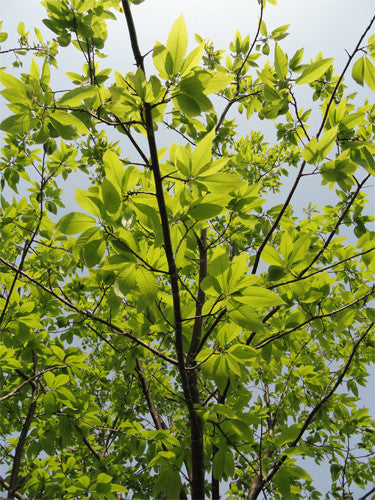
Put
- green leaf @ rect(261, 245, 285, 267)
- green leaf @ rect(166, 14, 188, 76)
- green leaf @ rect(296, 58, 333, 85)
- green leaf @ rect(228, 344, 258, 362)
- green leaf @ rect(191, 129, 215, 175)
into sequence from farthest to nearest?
green leaf @ rect(261, 245, 285, 267) → green leaf @ rect(228, 344, 258, 362) → green leaf @ rect(296, 58, 333, 85) → green leaf @ rect(191, 129, 215, 175) → green leaf @ rect(166, 14, 188, 76)

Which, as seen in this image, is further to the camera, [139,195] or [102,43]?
[102,43]

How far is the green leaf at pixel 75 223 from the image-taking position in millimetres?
1258

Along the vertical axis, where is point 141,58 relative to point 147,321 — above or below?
above

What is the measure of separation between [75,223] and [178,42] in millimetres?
750

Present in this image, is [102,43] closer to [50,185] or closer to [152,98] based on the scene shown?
[152,98]

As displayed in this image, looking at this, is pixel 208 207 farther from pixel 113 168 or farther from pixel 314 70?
pixel 314 70

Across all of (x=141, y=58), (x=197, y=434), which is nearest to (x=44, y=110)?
(x=141, y=58)

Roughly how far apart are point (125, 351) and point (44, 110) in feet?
5.85

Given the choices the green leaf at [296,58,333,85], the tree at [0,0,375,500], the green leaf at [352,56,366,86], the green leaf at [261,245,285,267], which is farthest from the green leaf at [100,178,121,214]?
the green leaf at [352,56,366,86]

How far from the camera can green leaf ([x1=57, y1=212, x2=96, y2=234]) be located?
126 cm

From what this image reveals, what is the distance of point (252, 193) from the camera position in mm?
2045

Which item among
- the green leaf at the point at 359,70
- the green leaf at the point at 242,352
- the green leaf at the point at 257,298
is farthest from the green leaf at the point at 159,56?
the green leaf at the point at 242,352

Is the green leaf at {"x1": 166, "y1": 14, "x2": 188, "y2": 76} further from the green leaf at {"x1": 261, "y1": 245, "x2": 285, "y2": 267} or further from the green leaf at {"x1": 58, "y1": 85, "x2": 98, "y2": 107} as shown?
the green leaf at {"x1": 261, "y1": 245, "x2": 285, "y2": 267}

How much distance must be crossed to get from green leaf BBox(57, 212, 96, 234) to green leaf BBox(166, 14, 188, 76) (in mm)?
639
